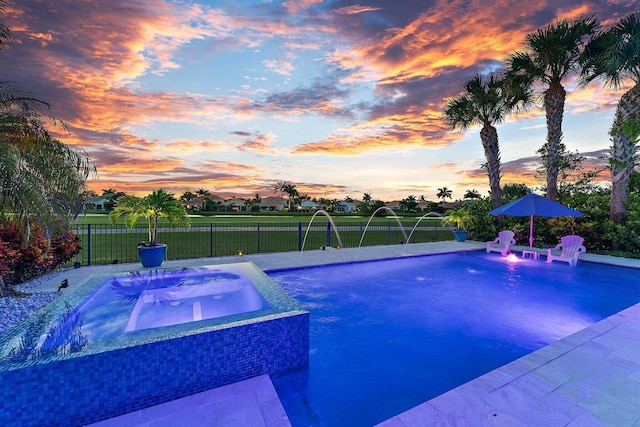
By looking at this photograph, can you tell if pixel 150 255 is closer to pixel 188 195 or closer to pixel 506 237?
pixel 506 237

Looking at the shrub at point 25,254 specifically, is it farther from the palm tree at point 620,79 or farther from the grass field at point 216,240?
the palm tree at point 620,79

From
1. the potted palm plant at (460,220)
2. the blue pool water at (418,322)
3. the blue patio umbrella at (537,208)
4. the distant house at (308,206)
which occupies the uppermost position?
the distant house at (308,206)

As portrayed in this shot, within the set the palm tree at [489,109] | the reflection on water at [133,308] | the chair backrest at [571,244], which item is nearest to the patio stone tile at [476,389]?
the reflection on water at [133,308]

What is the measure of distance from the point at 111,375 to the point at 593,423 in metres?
4.01

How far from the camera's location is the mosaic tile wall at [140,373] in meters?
2.19

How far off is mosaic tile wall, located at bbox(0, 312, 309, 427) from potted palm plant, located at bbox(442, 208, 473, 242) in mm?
12481

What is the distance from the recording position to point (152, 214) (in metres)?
7.61

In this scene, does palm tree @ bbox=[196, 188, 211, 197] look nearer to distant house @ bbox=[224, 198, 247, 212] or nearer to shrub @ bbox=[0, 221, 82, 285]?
distant house @ bbox=[224, 198, 247, 212]

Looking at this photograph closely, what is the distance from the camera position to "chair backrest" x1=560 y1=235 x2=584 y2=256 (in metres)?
9.37

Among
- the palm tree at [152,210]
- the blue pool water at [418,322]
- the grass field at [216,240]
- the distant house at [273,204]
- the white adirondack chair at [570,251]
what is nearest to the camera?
the blue pool water at [418,322]

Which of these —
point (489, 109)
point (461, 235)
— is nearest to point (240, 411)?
point (461, 235)

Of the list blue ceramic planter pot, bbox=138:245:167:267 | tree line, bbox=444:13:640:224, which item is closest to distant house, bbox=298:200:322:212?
tree line, bbox=444:13:640:224

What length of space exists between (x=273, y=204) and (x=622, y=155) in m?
88.8

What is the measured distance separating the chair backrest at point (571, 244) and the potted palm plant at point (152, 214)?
491 inches
